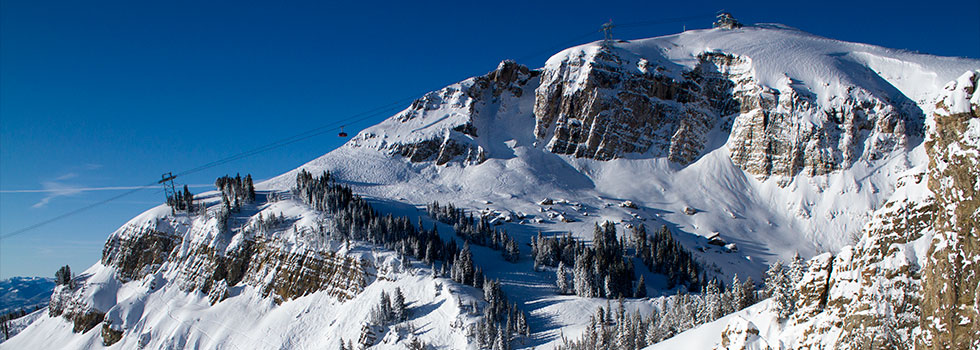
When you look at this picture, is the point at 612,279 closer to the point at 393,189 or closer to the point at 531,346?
the point at 531,346

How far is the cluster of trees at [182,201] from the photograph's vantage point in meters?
134

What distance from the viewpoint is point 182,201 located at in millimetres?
135875

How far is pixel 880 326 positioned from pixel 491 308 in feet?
207

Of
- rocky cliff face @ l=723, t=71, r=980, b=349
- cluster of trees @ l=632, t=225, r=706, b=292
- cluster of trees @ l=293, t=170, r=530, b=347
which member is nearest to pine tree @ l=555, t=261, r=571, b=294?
cluster of trees @ l=293, t=170, r=530, b=347

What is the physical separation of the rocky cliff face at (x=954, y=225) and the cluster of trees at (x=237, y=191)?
5276 inches

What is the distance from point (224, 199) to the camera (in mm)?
127375

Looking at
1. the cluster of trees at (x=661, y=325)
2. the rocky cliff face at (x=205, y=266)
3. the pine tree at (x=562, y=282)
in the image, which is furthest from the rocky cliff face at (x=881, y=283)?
the rocky cliff face at (x=205, y=266)

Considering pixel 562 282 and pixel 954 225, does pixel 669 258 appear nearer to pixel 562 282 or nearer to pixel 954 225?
pixel 562 282

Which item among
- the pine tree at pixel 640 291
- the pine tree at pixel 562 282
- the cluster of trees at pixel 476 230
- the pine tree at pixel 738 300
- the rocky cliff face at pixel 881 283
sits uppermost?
the rocky cliff face at pixel 881 283

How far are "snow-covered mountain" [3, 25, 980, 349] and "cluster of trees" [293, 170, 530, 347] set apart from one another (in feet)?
3.50

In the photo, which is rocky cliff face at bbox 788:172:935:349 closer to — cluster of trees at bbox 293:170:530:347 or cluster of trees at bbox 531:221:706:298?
cluster of trees at bbox 293:170:530:347

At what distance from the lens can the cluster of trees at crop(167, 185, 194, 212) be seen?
134 meters

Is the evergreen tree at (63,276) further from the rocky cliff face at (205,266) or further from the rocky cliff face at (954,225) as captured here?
the rocky cliff face at (954,225)

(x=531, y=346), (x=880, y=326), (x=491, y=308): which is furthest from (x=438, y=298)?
(x=880, y=326)
